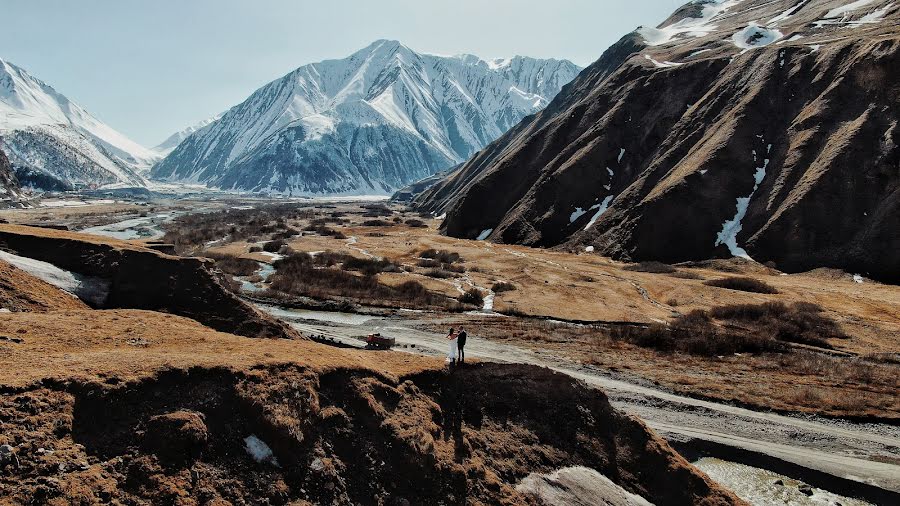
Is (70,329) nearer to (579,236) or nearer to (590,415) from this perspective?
(590,415)

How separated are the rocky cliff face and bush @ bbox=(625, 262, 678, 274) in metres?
6.73

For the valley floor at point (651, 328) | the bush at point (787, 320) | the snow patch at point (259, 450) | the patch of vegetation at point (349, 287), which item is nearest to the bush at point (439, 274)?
the valley floor at point (651, 328)

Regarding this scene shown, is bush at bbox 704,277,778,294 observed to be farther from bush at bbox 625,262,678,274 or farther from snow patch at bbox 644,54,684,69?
snow patch at bbox 644,54,684,69

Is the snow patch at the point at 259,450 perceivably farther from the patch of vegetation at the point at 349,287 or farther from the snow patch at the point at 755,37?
the snow patch at the point at 755,37

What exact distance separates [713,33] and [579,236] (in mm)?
104788

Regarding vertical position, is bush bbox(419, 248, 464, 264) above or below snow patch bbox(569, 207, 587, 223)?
below

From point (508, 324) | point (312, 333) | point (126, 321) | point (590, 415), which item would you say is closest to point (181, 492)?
point (126, 321)

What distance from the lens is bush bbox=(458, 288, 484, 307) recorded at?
225ft

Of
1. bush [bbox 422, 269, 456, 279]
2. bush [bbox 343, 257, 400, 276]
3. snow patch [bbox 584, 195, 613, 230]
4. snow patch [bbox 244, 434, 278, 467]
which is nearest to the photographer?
snow patch [bbox 244, 434, 278, 467]

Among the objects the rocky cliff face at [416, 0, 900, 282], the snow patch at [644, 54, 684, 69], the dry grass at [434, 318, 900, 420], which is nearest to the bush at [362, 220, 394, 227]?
the rocky cliff face at [416, 0, 900, 282]

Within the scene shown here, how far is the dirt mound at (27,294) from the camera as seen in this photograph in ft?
72.1

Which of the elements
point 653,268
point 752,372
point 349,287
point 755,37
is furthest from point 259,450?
point 755,37

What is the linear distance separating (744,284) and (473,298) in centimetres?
4216

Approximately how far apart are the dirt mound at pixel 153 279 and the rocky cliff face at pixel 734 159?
296ft
